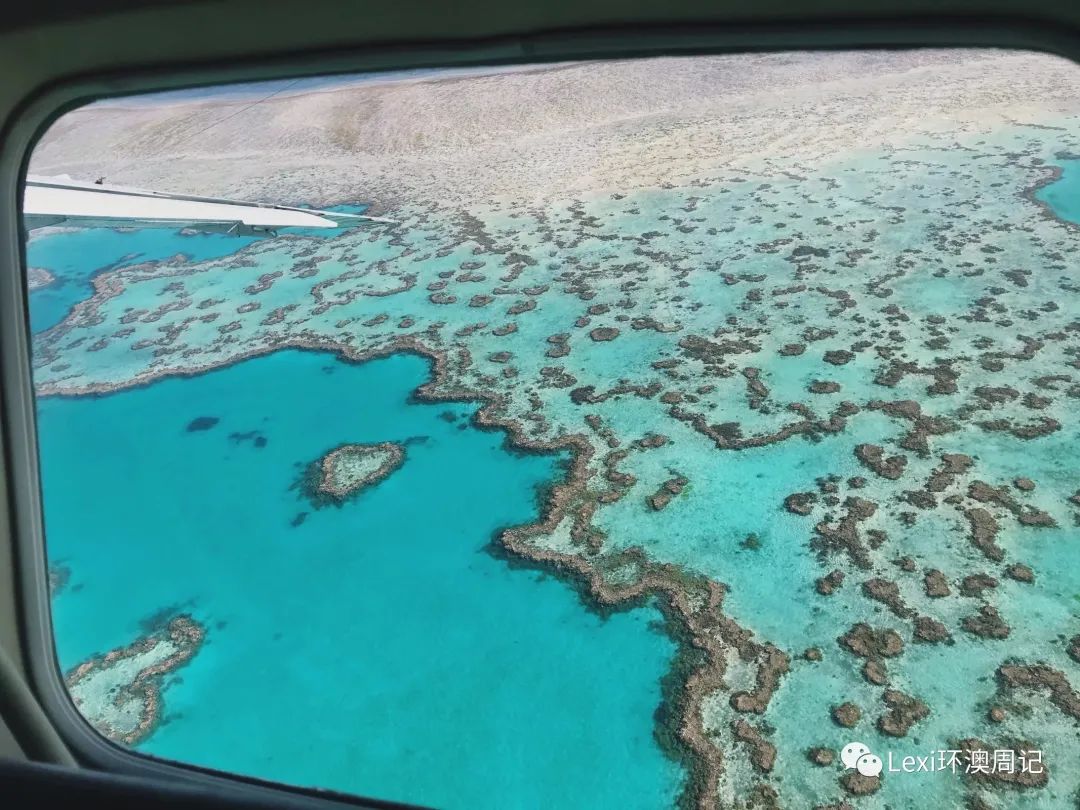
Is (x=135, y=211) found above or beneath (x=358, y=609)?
above

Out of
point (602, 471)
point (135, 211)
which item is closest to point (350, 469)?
point (602, 471)

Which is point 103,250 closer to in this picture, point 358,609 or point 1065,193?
point 358,609

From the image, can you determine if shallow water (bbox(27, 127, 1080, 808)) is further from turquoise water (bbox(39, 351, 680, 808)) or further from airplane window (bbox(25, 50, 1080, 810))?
turquoise water (bbox(39, 351, 680, 808))

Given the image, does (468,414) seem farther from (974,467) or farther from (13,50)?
(13,50)

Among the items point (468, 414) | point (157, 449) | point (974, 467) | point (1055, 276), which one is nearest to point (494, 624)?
point (468, 414)

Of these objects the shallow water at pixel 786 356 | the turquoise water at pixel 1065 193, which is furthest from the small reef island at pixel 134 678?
the turquoise water at pixel 1065 193

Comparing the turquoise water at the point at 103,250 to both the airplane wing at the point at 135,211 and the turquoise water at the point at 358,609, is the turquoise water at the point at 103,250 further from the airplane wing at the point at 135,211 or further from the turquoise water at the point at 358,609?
the turquoise water at the point at 358,609

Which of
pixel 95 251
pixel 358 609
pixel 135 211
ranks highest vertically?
pixel 135 211
